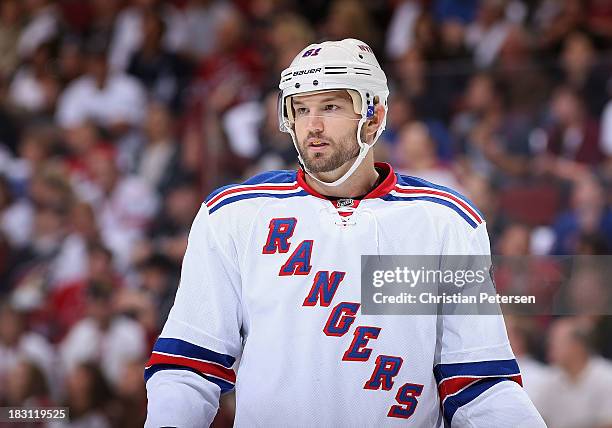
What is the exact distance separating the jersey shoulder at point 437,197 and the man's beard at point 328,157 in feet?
0.44

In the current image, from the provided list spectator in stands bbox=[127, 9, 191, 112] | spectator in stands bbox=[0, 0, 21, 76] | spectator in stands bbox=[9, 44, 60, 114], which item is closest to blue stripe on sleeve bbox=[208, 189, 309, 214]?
spectator in stands bbox=[127, 9, 191, 112]

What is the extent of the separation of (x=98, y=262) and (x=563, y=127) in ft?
6.95

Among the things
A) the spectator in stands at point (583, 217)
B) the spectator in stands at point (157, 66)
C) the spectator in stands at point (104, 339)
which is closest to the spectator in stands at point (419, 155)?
the spectator in stands at point (583, 217)

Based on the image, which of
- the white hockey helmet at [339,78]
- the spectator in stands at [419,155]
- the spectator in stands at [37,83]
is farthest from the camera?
the spectator in stands at [37,83]

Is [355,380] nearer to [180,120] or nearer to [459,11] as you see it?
[180,120]

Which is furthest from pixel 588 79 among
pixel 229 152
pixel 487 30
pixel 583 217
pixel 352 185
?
pixel 352 185

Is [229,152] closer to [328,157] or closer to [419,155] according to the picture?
[419,155]

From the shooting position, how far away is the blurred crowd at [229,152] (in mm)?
3924

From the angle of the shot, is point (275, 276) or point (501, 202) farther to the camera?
point (501, 202)

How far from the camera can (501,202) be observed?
3971 millimetres

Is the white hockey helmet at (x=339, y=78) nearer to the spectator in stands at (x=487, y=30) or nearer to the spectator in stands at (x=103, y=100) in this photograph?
the spectator in stands at (x=487, y=30)

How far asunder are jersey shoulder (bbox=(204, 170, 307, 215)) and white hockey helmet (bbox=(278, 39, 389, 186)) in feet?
0.20

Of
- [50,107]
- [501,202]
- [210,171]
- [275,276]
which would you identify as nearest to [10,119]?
[50,107]

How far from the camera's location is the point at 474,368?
7.50 ft
